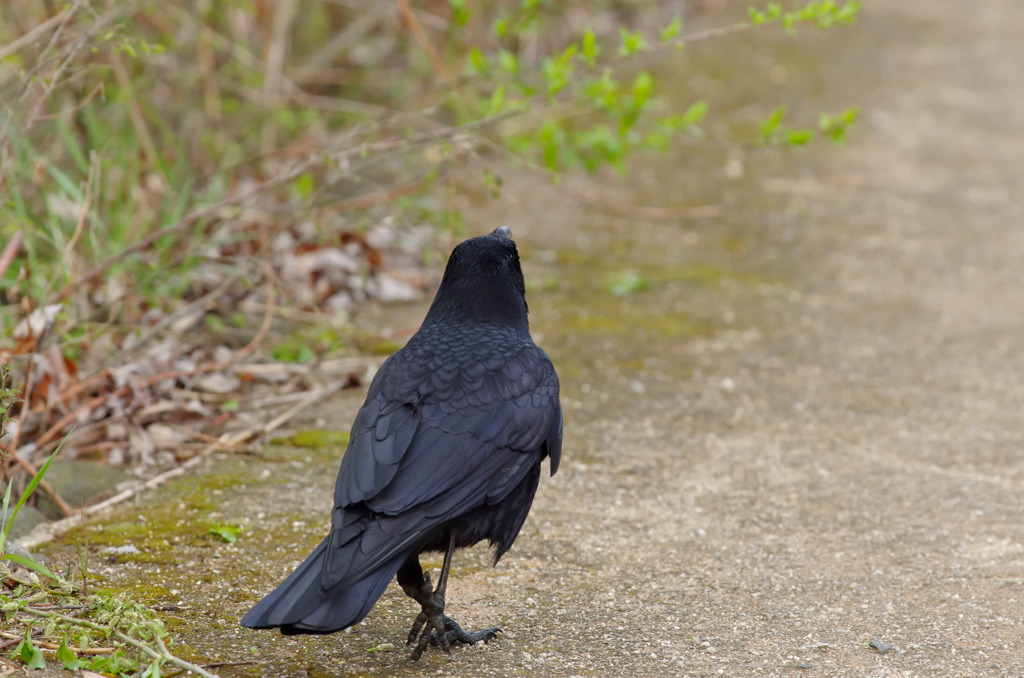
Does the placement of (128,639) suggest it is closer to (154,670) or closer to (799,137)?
(154,670)

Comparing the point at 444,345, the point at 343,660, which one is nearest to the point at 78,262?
the point at 444,345

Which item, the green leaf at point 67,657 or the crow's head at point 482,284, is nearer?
the green leaf at point 67,657

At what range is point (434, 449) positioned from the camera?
2.93 metres

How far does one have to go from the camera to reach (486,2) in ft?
23.8

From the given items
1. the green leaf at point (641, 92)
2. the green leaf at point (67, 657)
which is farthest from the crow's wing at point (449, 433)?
the green leaf at point (641, 92)

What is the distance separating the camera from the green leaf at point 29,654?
8.44ft

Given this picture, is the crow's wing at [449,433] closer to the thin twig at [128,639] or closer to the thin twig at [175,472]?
the thin twig at [128,639]

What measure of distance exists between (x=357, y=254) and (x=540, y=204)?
4.16 ft

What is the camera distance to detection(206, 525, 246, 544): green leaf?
3497 millimetres

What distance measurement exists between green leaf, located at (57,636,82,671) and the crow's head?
4.42ft

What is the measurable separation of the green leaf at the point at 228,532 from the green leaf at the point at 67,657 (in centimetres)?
91

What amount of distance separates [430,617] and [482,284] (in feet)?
3.11

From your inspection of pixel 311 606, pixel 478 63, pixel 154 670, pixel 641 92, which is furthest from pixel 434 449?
pixel 478 63

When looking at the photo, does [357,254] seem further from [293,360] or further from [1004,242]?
[1004,242]
